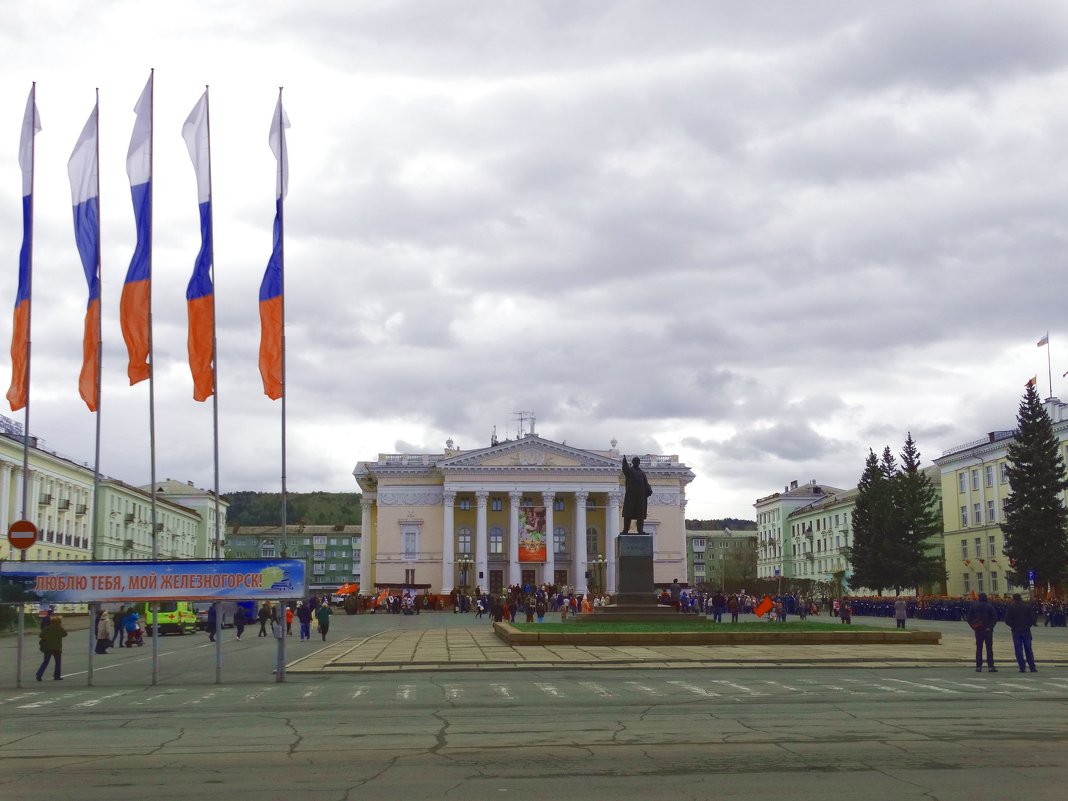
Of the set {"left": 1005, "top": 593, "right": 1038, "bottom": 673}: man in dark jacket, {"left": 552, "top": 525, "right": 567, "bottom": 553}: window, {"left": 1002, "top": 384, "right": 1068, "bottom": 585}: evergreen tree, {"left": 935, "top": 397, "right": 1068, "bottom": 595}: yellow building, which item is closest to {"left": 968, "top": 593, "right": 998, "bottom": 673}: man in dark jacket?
{"left": 1005, "top": 593, "right": 1038, "bottom": 673}: man in dark jacket

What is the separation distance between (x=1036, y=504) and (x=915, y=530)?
618 inches

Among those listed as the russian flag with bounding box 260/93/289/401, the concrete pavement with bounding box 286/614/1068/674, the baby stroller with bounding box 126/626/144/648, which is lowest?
the baby stroller with bounding box 126/626/144/648

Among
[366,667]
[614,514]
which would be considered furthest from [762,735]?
[614,514]

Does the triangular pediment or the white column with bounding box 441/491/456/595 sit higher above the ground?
the triangular pediment

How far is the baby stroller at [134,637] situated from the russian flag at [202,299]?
18935mm

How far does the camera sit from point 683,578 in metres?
102

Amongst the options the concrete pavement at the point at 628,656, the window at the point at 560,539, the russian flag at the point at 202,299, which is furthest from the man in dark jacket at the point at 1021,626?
the window at the point at 560,539

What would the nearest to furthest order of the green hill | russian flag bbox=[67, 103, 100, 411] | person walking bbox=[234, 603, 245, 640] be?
russian flag bbox=[67, 103, 100, 411], person walking bbox=[234, 603, 245, 640], the green hill

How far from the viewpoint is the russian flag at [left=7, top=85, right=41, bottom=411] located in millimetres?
25125

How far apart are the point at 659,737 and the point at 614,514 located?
289 ft

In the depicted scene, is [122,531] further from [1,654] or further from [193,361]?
[193,361]

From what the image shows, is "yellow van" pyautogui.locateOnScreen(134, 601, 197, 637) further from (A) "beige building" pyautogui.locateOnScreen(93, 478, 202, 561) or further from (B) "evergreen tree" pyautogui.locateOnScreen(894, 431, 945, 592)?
(B) "evergreen tree" pyautogui.locateOnScreen(894, 431, 945, 592)

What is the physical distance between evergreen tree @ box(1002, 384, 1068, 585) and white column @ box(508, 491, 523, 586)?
43.1 meters

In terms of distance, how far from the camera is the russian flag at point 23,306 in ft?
82.4
